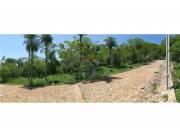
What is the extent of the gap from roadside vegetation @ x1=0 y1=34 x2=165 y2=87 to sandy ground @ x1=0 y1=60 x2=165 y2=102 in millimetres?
105

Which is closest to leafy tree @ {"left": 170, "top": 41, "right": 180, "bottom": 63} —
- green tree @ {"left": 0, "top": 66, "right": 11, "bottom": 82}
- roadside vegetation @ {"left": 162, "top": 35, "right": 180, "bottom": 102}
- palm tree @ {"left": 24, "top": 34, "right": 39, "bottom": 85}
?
roadside vegetation @ {"left": 162, "top": 35, "right": 180, "bottom": 102}

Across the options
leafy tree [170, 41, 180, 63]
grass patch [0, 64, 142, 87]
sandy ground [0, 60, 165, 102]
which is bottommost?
sandy ground [0, 60, 165, 102]

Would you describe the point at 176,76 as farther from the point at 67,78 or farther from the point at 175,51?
the point at 67,78

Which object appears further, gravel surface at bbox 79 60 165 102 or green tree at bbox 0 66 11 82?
green tree at bbox 0 66 11 82

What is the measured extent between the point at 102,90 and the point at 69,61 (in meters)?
0.76

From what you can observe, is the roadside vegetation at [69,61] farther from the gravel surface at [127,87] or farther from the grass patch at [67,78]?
the gravel surface at [127,87]

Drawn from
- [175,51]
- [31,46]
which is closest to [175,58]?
[175,51]

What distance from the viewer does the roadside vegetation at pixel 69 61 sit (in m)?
6.27

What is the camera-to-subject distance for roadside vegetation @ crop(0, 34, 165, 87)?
6.27 meters

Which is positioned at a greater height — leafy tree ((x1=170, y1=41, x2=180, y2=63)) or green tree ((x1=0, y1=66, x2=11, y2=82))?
leafy tree ((x1=170, y1=41, x2=180, y2=63))

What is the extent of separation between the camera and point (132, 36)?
6117 mm

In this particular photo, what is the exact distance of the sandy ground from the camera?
20.5 feet

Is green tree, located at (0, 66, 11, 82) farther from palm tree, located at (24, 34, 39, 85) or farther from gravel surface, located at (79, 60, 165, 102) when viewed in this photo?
gravel surface, located at (79, 60, 165, 102)
